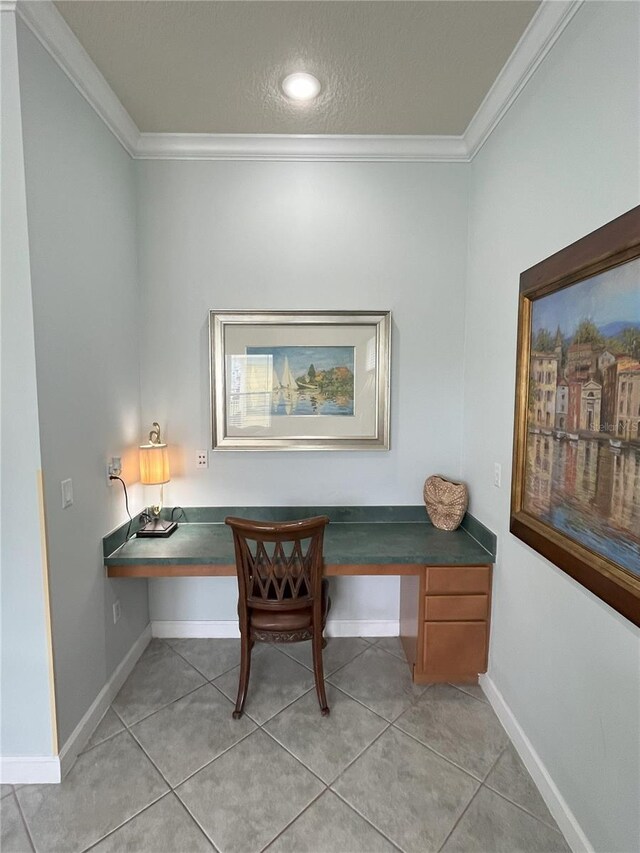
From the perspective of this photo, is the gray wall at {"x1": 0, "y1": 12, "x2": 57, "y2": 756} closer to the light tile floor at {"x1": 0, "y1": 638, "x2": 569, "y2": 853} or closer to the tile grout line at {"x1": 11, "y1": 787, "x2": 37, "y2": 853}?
the tile grout line at {"x1": 11, "y1": 787, "x2": 37, "y2": 853}

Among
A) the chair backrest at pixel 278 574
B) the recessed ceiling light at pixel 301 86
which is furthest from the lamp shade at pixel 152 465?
the recessed ceiling light at pixel 301 86

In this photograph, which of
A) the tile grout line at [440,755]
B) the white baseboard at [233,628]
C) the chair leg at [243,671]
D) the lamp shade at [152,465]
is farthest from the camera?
the white baseboard at [233,628]

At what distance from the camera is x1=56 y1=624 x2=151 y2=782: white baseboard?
5.20 feet

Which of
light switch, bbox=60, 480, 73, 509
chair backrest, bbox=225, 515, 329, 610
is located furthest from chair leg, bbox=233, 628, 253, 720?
light switch, bbox=60, 480, 73, 509

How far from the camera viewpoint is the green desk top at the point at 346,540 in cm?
194

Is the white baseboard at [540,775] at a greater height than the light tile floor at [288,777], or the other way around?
the white baseboard at [540,775]

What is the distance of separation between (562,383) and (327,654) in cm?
194

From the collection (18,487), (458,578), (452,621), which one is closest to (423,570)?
(458,578)

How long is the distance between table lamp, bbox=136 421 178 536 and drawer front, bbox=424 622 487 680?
1.52 m

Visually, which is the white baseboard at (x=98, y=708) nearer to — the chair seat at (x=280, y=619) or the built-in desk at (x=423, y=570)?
the built-in desk at (x=423, y=570)

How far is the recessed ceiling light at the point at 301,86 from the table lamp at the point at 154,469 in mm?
1830

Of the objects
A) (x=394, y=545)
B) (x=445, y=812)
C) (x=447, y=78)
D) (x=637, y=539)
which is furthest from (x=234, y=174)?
(x=445, y=812)

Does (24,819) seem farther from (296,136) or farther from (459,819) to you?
(296,136)

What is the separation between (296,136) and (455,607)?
2635 millimetres
